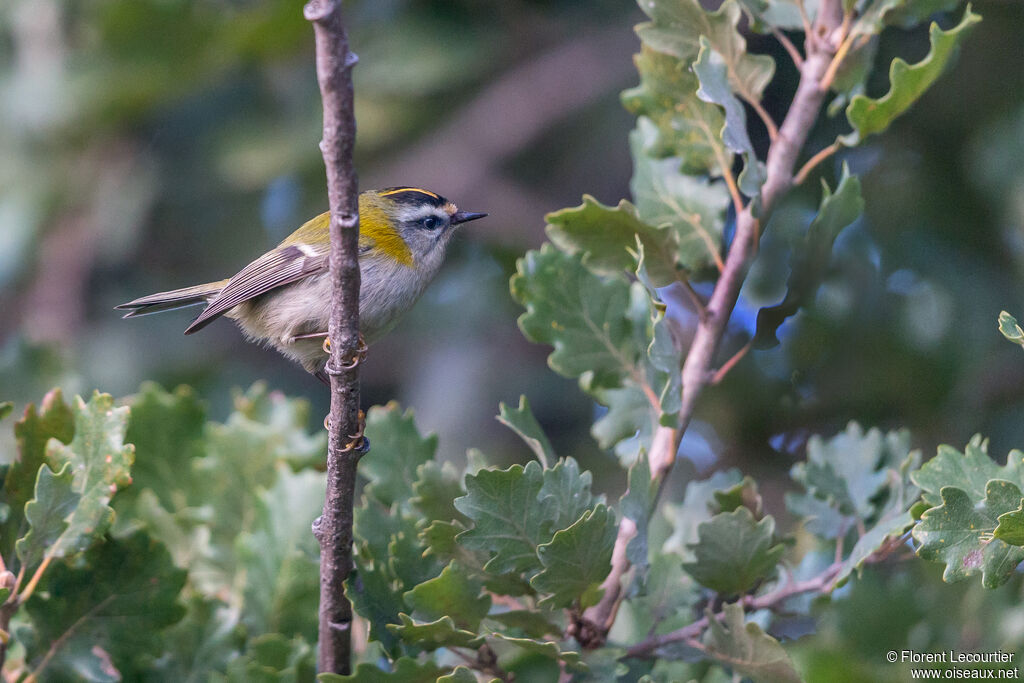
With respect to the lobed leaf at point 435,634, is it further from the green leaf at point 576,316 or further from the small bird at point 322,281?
the small bird at point 322,281

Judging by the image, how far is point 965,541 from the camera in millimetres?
1771

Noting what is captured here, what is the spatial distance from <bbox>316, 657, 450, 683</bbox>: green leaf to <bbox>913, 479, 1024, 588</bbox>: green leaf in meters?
0.92

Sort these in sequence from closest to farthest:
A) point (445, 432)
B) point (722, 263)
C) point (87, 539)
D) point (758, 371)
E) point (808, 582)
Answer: point (87, 539) < point (808, 582) < point (722, 263) < point (758, 371) < point (445, 432)

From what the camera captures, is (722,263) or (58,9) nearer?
(722,263)

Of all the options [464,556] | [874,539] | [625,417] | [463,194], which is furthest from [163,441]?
[463,194]

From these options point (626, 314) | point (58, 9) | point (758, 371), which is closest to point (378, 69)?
point (58, 9)

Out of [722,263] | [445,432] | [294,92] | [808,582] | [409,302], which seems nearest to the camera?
[808,582]

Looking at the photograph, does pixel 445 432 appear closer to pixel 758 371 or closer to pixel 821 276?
pixel 758 371

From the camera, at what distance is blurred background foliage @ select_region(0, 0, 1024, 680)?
13.6 feet

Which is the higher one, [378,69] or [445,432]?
[378,69]

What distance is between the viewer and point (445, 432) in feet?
16.6

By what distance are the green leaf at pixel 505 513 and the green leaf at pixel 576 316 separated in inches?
21.3

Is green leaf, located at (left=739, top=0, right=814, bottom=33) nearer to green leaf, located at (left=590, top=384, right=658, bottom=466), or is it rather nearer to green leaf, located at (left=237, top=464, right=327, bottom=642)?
green leaf, located at (left=590, top=384, right=658, bottom=466)

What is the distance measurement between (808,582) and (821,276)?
2.46ft
